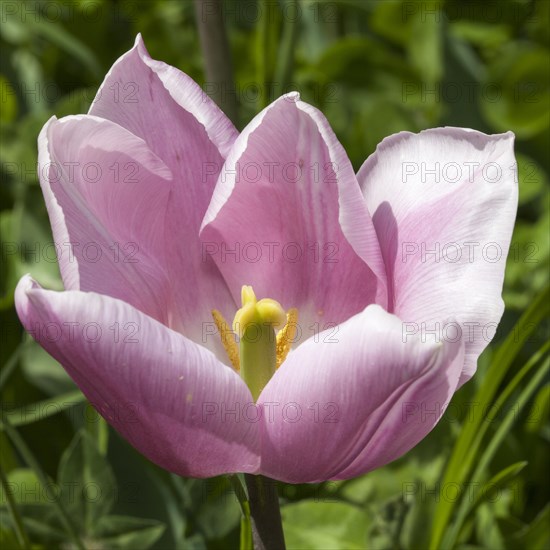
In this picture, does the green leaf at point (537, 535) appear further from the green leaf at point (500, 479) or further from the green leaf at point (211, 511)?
the green leaf at point (211, 511)

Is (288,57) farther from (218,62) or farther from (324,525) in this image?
(324,525)

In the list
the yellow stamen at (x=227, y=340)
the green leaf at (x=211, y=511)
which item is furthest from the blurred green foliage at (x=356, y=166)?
the yellow stamen at (x=227, y=340)

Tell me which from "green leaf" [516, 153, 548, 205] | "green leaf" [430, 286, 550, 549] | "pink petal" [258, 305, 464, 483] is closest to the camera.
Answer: "pink petal" [258, 305, 464, 483]

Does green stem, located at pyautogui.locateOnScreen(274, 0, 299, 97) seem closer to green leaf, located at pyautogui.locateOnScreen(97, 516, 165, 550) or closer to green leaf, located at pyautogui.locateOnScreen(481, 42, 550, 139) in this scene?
green leaf, located at pyautogui.locateOnScreen(481, 42, 550, 139)

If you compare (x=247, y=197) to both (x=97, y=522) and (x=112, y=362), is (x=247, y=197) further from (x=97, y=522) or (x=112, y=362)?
(x=97, y=522)

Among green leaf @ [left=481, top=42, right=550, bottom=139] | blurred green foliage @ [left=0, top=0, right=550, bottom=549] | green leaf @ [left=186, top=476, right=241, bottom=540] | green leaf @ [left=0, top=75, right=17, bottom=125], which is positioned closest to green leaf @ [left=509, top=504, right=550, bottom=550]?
blurred green foliage @ [left=0, top=0, right=550, bottom=549]

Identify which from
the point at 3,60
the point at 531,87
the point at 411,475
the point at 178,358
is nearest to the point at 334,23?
the point at 531,87
